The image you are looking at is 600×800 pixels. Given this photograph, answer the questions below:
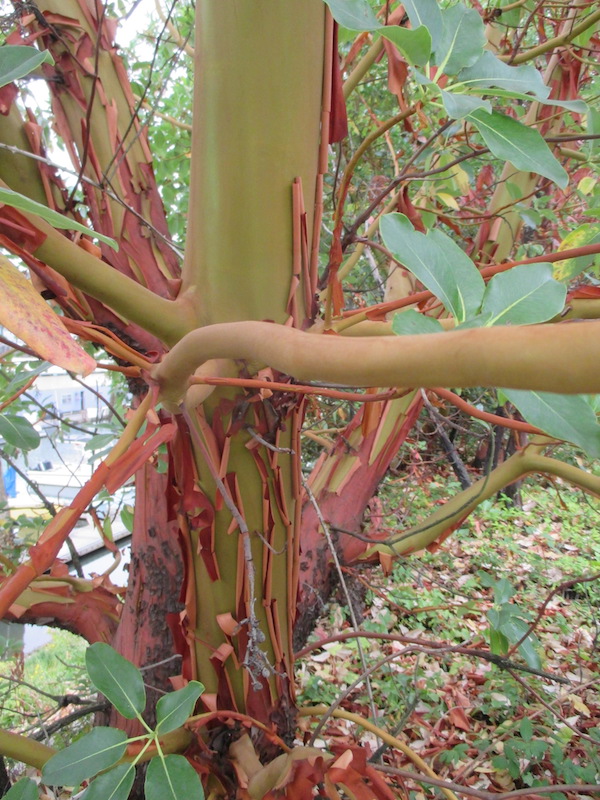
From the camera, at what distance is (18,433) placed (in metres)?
0.69

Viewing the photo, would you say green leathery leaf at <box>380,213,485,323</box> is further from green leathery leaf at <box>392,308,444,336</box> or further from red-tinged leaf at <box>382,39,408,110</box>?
red-tinged leaf at <box>382,39,408,110</box>


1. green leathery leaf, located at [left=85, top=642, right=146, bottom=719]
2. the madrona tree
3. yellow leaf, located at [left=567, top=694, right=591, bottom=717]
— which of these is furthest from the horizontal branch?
yellow leaf, located at [left=567, top=694, right=591, bottom=717]

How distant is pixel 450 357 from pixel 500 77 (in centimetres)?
29

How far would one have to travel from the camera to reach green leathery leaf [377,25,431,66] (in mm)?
292

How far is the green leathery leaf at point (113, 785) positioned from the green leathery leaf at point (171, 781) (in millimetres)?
14

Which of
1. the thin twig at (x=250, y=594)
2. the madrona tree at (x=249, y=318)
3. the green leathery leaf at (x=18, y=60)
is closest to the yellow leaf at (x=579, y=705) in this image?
the madrona tree at (x=249, y=318)

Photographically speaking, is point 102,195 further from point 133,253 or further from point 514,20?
point 514,20

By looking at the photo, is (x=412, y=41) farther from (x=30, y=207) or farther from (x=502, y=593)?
(x=502, y=593)

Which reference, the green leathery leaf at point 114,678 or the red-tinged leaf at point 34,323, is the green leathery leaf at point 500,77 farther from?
the green leathery leaf at point 114,678

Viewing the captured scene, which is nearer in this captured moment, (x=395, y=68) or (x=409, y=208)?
(x=395, y=68)

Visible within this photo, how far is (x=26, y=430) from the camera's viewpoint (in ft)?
2.30

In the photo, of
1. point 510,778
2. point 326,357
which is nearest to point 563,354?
point 326,357

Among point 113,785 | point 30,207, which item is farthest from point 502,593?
point 30,207

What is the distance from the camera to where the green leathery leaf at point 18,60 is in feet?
0.90
